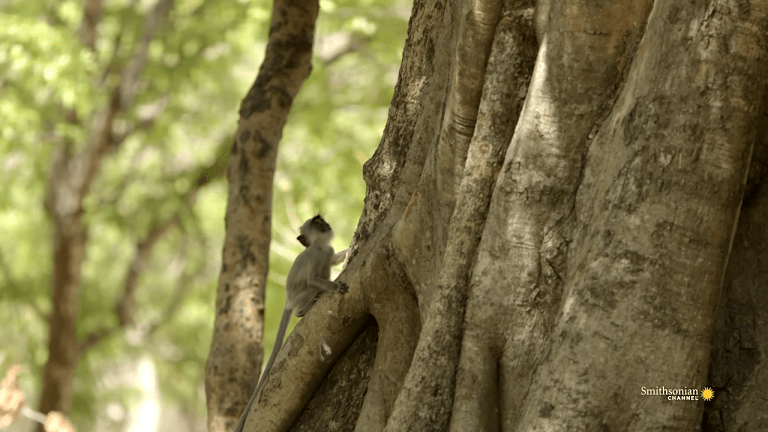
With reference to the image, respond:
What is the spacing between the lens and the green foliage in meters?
11.7

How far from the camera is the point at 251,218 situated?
6.17 meters

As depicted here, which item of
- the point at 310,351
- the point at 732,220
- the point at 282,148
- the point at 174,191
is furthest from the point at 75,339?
the point at 732,220

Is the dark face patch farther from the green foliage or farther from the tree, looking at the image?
the green foliage

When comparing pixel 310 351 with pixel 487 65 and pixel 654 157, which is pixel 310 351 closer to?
pixel 487 65

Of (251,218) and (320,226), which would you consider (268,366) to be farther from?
(251,218)

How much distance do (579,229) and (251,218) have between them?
386cm

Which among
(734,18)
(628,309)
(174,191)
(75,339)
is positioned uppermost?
(174,191)

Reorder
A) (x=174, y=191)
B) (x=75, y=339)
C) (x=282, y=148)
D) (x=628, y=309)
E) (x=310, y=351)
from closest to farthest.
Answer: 1. (x=628, y=309)
2. (x=310, y=351)
3. (x=75, y=339)
4. (x=174, y=191)
5. (x=282, y=148)

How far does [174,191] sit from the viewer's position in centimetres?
1351

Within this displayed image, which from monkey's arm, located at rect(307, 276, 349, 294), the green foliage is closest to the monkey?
monkey's arm, located at rect(307, 276, 349, 294)

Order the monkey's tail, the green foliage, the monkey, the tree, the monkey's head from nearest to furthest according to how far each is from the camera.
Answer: the tree, the monkey's tail, the monkey, the monkey's head, the green foliage

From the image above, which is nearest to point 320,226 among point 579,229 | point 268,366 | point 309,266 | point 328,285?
point 309,266

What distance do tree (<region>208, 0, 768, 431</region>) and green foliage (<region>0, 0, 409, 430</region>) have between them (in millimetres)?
7013

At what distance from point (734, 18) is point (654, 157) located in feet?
1.60
